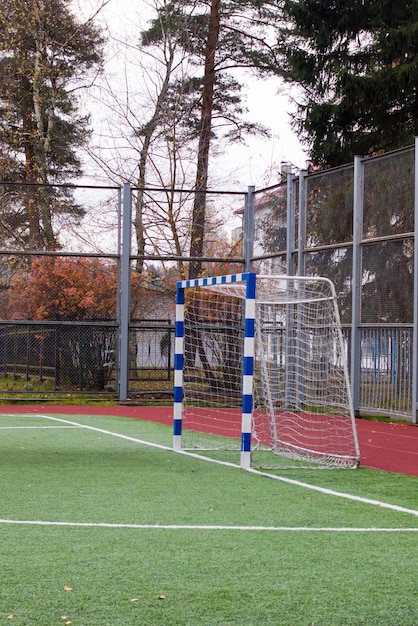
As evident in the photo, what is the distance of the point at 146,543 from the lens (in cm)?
562

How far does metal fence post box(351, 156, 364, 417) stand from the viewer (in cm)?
1536

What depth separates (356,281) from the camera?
50.8 feet

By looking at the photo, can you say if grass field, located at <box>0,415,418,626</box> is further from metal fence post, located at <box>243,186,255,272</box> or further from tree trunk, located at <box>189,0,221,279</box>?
tree trunk, located at <box>189,0,221,279</box>

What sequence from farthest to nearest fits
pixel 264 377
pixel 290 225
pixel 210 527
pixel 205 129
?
pixel 205 129 → pixel 290 225 → pixel 264 377 → pixel 210 527

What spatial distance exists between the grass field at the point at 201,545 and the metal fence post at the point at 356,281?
6123mm

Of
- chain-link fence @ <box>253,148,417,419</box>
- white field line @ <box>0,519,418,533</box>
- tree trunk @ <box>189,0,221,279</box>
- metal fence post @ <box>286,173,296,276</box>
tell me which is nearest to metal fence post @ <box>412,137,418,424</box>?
chain-link fence @ <box>253,148,417,419</box>

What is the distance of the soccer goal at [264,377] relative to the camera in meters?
9.85

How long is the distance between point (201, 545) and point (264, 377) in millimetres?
5590

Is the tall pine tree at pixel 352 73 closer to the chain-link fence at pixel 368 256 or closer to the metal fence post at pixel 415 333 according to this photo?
the chain-link fence at pixel 368 256

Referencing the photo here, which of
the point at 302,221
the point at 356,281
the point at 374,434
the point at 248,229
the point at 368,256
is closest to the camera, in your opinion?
the point at 374,434

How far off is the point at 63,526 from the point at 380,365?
934cm

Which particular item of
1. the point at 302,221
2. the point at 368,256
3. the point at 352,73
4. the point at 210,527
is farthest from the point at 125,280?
the point at 210,527

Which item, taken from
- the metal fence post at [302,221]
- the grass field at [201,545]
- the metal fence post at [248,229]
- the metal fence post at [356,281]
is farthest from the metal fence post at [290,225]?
the grass field at [201,545]

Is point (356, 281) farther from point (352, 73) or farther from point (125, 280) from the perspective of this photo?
point (352, 73)
